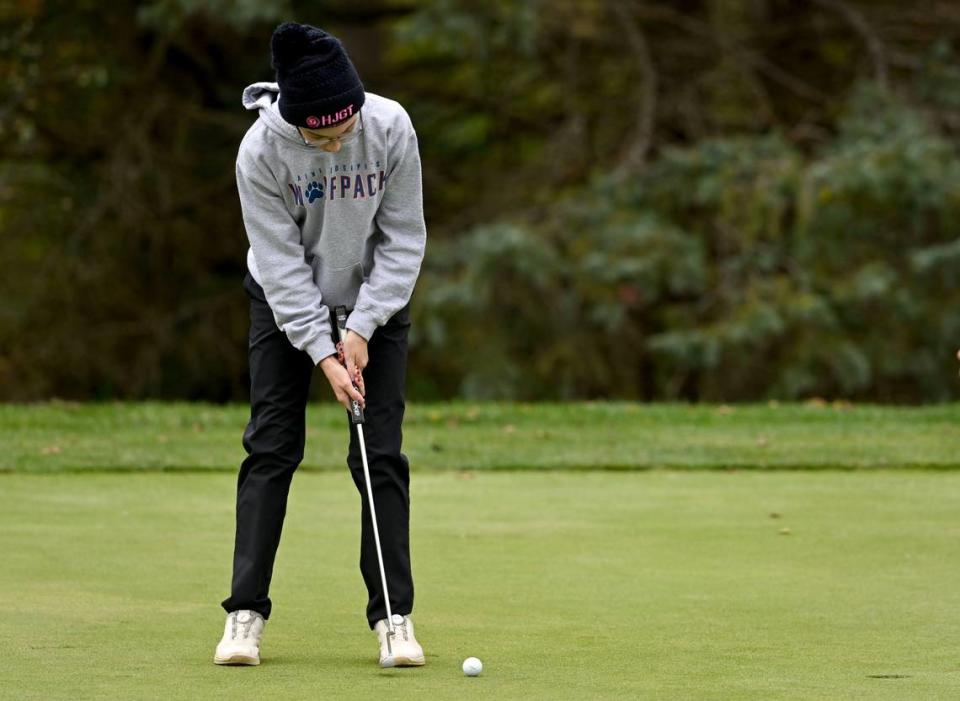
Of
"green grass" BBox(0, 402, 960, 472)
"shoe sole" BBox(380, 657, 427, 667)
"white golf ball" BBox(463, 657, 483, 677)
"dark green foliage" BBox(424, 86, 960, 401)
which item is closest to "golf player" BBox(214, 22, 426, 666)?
"shoe sole" BBox(380, 657, 427, 667)

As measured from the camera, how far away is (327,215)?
472 centimetres

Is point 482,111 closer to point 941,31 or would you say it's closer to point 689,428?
point 941,31

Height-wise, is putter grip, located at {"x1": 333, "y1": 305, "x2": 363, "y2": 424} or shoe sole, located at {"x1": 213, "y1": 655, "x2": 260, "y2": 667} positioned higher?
putter grip, located at {"x1": 333, "y1": 305, "x2": 363, "y2": 424}

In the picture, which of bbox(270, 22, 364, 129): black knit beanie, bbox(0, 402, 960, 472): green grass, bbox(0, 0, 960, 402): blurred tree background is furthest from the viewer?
bbox(0, 0, 960, 402): blurred tree background

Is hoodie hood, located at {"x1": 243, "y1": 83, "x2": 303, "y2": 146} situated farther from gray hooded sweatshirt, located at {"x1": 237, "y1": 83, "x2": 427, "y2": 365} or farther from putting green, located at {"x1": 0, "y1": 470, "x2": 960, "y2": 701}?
putting green, located at {"x1": 0, "y1": 470, "x2": 960, "y2": 701}

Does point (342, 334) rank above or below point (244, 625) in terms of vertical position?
above

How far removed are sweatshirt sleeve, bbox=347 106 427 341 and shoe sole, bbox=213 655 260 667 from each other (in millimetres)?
835

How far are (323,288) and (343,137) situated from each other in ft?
1.37

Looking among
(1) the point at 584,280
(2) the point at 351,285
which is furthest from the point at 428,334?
(2) the point at 351,285

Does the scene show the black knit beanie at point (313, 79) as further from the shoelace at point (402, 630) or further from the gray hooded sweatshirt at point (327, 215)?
the shoelace at point (402, 630)

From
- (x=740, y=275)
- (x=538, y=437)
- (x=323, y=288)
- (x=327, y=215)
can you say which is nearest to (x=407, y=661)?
(x=323, y=288)

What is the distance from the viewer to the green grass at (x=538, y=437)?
29.6ft

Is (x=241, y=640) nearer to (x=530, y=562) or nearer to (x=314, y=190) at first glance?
(x=314, y=190)

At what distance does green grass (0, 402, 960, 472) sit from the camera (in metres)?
9.02
